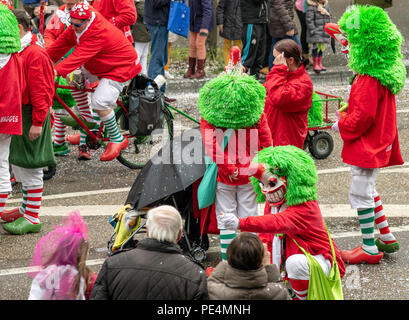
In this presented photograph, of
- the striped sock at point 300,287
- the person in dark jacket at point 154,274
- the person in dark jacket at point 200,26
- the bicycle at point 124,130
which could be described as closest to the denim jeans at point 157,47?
the person in dark jacket at point 200,26

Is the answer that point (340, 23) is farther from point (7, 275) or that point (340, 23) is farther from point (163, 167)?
point (7, 275)

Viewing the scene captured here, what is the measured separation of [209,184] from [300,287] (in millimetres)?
1151

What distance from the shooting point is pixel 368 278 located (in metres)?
6.01

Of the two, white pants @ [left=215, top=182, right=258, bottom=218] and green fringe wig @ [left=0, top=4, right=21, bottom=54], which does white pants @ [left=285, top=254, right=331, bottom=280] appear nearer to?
white pants @ [left=215, top=182, right=258, bottom=218]

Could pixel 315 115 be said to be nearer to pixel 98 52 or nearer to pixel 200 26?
pixel 98 52

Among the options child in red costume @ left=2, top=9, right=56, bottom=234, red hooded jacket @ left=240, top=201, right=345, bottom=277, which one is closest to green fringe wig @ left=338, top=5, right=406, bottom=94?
red hooded jacket @ left=240, top=201, right=345, bottom=277

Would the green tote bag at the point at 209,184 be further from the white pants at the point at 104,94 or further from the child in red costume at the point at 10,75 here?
the white pants at the point at 104,94

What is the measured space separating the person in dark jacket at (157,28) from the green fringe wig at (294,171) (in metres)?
6.03

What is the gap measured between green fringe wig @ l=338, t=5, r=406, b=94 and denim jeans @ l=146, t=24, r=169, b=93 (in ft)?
17.6

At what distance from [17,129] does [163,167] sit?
1.37m

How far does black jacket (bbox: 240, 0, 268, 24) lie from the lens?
11422 millimetres

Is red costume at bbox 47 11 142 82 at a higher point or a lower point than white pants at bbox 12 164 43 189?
higher

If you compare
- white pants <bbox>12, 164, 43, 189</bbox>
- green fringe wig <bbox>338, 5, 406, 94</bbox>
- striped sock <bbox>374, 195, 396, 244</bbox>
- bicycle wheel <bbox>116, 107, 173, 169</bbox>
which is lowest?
bicycle wheel <bbox>116, 107, 173, 169</bbox>
